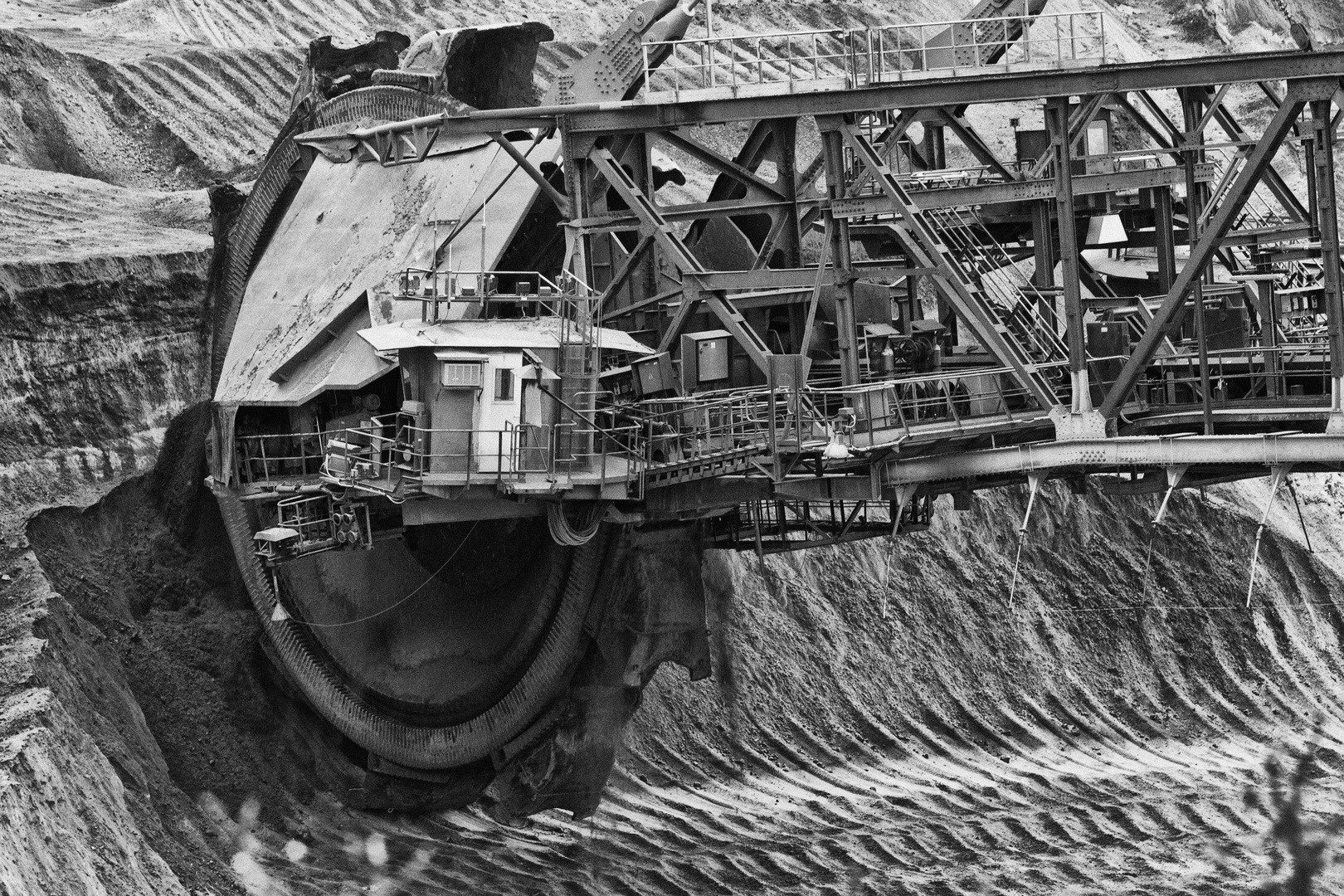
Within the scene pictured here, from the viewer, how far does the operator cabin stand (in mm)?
28359

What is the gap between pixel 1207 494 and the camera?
47094 millimetres

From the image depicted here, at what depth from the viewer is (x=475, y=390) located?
28438 millimetres

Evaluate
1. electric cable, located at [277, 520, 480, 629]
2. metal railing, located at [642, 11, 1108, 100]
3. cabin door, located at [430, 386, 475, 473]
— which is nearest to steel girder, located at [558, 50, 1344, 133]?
metal railing, located at [642, 11, 1108, 100]

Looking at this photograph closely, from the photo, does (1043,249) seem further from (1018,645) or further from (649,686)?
(1018,645)

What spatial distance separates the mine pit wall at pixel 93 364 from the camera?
35.5 meters

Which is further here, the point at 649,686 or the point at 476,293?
the point at 649,686

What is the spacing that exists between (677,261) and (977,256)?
12.9 feet

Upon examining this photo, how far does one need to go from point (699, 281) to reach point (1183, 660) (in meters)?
18.4

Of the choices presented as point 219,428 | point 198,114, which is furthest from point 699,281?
point 198,114

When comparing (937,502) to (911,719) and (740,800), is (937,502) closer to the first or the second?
(911,719)

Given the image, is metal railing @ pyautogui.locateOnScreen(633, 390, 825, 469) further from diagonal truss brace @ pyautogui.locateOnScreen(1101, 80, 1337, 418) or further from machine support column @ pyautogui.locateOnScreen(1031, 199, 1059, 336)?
machine support column @ pyautogui.locateOnScreen(1031, 199, 1059, 336)

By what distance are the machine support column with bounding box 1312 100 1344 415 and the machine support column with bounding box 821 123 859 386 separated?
19.9 ft

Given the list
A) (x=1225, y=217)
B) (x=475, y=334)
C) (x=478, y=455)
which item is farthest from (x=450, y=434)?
(x=1225, y=217)

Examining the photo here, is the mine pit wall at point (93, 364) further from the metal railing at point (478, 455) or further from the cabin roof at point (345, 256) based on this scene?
the metal railing at point (478, 455)
